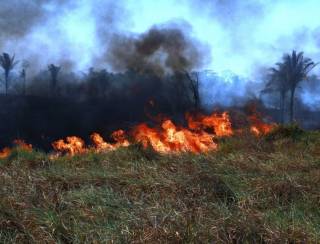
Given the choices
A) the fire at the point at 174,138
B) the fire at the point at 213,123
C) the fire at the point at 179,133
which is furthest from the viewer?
→ the fire at the point at 213,123

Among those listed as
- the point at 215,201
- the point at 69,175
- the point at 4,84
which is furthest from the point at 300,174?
the point at 4,84

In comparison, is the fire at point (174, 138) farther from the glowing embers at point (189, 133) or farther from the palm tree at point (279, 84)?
the palm tree at point (279, 84)

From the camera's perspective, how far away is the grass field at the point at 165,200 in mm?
4602

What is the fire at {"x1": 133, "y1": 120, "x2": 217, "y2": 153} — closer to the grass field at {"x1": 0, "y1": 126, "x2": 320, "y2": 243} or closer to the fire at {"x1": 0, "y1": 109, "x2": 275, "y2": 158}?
the fire at {"x1": 0, "y1": 109, "x2": 275, "y2": 158}

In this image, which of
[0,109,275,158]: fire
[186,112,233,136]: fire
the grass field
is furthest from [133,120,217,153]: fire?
the grass field

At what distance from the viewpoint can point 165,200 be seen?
19.0 feet

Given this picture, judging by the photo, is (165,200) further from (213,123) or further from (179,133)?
(213,123)

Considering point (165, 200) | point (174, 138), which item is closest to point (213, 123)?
point (174, 138)

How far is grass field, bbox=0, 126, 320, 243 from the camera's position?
4602 mm

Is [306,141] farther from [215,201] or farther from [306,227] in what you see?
[306,227]

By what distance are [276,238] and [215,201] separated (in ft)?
5.37

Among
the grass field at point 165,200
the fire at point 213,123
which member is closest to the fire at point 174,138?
the fire at point 213,123

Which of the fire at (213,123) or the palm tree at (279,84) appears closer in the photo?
the fire at (213,123)

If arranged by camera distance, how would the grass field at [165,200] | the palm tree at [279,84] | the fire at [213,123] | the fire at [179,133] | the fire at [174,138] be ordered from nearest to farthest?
1. the grass field at [165,200]
2. the fire at [174,138]
3. the fire at [179,133]
4. the fire at [213,123]
5. the palm tree at [279,84]
